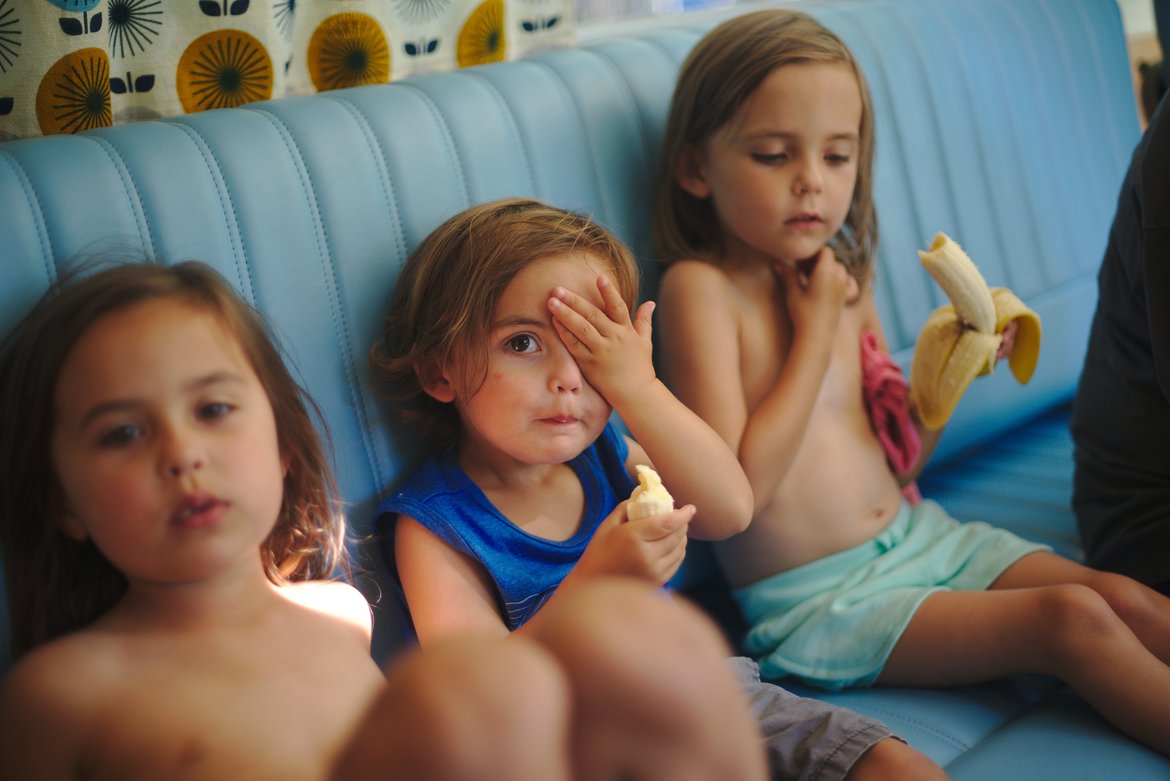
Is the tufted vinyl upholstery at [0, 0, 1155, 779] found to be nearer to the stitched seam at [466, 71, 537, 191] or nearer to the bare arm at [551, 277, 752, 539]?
the stitched seam at [466, 71, 537, 191]

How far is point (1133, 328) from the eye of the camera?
5.13 feet

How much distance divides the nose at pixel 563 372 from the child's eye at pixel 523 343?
0.02m

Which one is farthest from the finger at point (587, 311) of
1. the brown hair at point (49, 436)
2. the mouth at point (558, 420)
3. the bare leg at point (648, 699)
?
the bare leg at point (648, 699)

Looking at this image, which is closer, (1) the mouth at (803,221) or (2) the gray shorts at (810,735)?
(2) the gray shorts at (810,735)

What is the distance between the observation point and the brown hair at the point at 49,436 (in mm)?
939

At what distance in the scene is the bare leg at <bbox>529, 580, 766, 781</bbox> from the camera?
701 millimetres

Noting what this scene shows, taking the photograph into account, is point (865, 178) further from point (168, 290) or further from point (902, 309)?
point (168, 290)

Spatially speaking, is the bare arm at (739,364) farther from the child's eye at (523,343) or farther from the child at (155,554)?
the child at (155,554)

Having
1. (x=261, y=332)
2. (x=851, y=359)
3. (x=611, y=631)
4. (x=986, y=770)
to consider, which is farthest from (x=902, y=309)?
(x=611, y=631)

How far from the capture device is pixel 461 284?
123 cm

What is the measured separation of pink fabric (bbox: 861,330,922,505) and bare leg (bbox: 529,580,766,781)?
99cm

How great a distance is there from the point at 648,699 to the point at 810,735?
550 millimetres

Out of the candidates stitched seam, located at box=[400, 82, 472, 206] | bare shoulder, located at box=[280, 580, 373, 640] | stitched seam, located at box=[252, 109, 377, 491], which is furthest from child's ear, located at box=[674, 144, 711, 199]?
bare shoulder, located at box=[280, 580, 373, 640]

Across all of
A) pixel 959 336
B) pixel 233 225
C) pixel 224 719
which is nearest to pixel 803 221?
pixel 959 336
